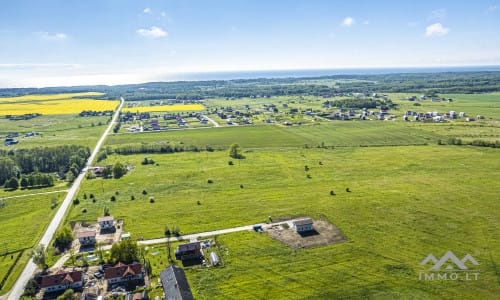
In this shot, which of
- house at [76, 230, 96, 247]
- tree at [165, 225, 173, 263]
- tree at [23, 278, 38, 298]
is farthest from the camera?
house at [76, 230, 96, 247]

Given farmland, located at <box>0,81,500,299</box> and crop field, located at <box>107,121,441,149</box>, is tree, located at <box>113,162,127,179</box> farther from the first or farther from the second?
crop field, located at <box>107,121,441,149</box>

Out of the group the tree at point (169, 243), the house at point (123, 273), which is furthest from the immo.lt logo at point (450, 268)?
the house at point (123, 273)

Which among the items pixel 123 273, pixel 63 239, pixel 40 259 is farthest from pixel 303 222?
pixel 40 259

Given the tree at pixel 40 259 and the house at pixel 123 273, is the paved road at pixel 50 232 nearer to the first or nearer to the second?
the tree at pixel 40 259

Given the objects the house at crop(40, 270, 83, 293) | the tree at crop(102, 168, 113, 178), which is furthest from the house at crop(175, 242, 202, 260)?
the tree at crop(102, 168, 113, 178)

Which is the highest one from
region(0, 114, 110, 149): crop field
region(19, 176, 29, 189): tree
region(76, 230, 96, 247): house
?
region(0, 114, 110, 149): crop field

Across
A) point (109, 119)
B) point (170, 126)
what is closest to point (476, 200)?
point (170, 126)

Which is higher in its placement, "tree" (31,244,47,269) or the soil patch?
"tree" (31,244,47,269)
